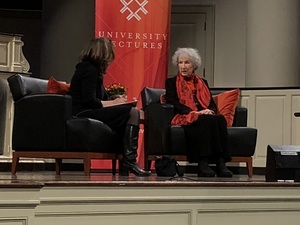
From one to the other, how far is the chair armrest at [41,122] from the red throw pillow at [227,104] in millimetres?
1603

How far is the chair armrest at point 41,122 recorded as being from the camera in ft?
17.3

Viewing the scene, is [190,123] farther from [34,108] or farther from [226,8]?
[226,8]

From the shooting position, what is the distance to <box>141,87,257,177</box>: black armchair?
589 cm

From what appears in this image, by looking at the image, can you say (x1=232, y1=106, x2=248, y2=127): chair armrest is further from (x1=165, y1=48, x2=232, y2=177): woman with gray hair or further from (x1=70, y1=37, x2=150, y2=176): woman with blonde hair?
(x1=70, y1=37, x2=150, y2=176): woman with blonde hair

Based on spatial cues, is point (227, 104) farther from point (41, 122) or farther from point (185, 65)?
point (41, 122)

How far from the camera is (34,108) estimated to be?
534 centimetres

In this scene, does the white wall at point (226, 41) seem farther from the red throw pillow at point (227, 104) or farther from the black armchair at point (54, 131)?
the black armchair at point (54, 131)

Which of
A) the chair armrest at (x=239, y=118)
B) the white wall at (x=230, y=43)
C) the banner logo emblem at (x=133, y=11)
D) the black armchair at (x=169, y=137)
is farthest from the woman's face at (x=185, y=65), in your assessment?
the white wall at (x=230, y=43)

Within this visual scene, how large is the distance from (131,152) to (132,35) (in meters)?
2.03

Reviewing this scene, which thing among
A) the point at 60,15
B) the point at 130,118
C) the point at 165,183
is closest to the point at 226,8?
the point at 60,15

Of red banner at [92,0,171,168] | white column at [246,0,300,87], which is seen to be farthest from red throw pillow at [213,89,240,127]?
white column at [246,0,300,87]

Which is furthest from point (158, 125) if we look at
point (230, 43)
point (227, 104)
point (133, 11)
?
point (230, 43)

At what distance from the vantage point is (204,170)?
555 centimetres

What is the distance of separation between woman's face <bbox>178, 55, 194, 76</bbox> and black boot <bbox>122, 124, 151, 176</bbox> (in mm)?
805
